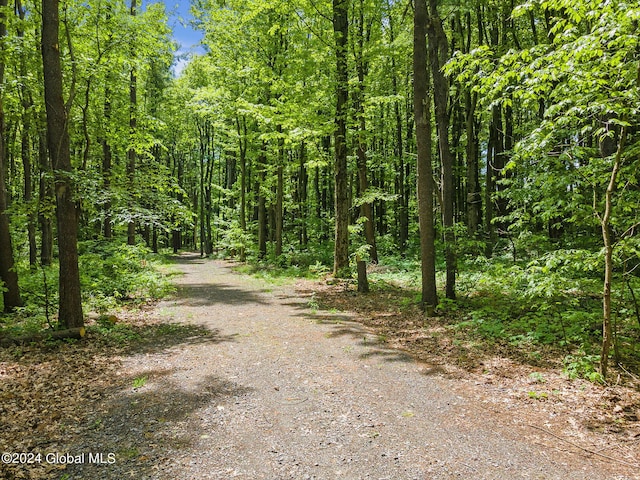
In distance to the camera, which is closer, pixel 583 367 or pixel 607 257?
pixel 607 257

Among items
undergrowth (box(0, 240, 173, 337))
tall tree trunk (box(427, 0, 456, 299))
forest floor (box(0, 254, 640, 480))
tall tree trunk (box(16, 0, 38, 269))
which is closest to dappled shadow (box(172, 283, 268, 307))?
undergrowth (box(0, 240, 173, 337))

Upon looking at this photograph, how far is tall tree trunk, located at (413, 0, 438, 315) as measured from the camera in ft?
28.8

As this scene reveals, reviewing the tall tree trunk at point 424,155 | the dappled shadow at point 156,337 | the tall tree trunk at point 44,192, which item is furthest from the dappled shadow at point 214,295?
the tall tree trunk at point 424,155

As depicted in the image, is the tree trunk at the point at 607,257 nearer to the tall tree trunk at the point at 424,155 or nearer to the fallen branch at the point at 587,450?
the fallen branch at the point at 587,450

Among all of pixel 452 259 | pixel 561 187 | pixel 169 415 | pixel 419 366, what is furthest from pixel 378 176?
pixel 169 415

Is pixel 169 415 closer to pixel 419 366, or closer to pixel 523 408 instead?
pixel 419 366

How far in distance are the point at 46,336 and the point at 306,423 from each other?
19.1 ft

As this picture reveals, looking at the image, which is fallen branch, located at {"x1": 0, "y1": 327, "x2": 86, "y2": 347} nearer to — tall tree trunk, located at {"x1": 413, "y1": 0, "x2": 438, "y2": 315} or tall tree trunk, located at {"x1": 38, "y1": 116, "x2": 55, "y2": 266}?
tall tree trunk, located at {"x1": 38, "y1": 116, "x2": 55, "y2": 266}

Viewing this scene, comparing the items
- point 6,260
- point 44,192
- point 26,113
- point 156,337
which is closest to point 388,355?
point 156,337

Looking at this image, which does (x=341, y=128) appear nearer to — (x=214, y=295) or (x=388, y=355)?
(x=214, y=295)

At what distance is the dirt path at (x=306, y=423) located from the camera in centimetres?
349

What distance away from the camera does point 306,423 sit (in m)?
4.32

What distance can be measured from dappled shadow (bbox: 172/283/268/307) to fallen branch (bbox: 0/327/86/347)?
3.87 metres

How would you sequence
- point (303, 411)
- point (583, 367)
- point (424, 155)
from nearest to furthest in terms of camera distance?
point (303, 411), point (583, 367), point (424, 155)
